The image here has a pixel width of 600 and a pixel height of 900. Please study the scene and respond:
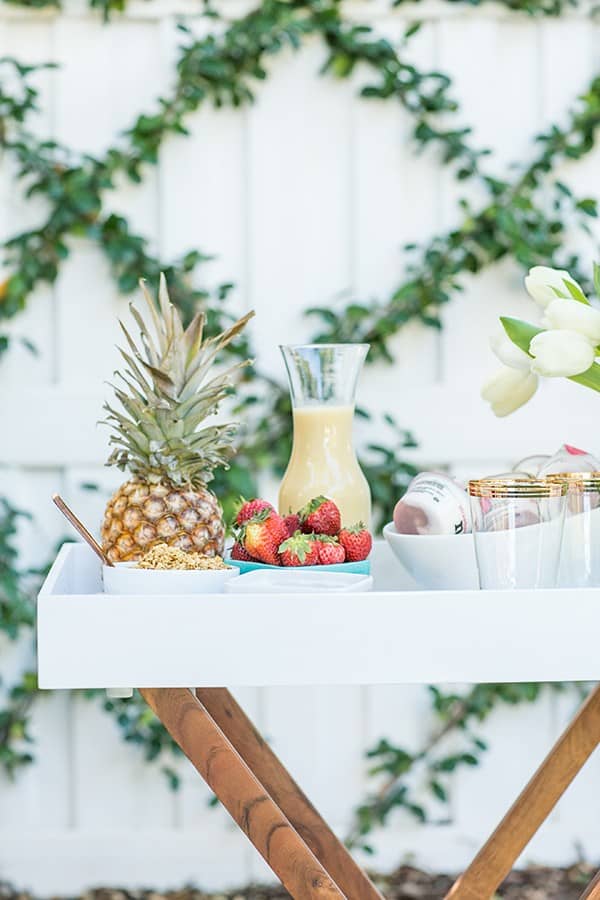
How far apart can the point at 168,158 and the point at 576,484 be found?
4.31 ft

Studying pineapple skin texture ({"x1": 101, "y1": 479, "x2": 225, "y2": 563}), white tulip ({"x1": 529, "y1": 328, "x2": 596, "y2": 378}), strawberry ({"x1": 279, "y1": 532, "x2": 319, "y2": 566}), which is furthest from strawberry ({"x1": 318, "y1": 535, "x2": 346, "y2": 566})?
white tulip ({"x1": 529, "y1": 328, "x2": 596, "y2": 378})

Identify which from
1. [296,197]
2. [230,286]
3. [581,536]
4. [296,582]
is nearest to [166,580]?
[296,582]

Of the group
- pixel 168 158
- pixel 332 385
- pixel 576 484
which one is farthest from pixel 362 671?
pixel 168 158

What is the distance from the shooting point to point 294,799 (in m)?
1.29

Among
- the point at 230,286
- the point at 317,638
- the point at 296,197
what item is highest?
the point at 296,197

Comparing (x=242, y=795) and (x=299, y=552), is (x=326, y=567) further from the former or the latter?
(x=242, y=795)

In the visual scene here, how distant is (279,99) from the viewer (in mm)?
2182

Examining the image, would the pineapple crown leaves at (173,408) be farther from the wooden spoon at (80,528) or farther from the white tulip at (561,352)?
the white tulip at (561,352)

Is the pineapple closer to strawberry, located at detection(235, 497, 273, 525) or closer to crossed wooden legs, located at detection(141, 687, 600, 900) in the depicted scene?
strawberry, located at detection(235, 497, 273, 525)

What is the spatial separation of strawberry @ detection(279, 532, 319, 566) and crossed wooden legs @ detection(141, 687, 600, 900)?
0.52 ft

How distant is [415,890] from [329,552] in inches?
51.7

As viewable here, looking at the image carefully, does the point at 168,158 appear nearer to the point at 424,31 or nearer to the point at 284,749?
the point at 424,31

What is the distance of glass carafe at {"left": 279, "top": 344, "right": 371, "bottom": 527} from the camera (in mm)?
1236

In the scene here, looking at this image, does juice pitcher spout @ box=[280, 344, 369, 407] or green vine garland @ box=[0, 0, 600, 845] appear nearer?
juice pitcher spout @ box=[280, 344, 369, 407]
